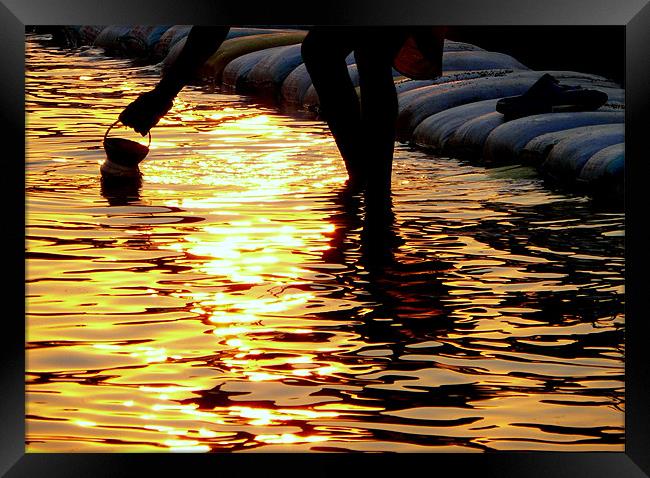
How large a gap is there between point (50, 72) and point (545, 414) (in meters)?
2.10

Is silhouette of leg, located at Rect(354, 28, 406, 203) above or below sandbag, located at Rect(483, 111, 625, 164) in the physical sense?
above

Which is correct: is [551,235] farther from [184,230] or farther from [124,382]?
[124,382]

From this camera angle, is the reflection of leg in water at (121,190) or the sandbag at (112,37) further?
the reflection of leg in water at (121,190)

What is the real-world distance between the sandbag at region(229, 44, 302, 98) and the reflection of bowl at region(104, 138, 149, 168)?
46 cm

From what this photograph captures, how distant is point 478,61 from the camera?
4.45m

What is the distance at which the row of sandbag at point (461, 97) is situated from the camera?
3969mm

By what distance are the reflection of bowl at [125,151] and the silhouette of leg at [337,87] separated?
0.52m

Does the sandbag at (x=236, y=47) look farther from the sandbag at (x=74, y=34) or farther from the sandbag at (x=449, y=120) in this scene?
the sandbag at (x=449, y=120)

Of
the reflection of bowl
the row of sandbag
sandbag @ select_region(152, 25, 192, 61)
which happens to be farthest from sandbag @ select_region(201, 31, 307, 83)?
the reflection of bowl

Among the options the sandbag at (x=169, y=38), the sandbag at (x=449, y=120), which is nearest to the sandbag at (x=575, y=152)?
the sandbag at (x=449, y=120)

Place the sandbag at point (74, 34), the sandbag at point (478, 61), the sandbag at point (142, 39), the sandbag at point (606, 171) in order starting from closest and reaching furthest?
the sandbag at point (74, 34) < the sandbag at point (142, 39) < the sandbag at point (606, 171) < the sandbag at point (478, 61)

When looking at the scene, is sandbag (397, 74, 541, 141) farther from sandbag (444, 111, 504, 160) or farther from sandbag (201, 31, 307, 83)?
sandbag (201, 31, 307, 83)

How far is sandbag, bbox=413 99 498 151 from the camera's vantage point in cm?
495

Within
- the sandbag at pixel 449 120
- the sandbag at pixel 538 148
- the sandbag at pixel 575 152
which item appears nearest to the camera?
the sandbag at pixel 575 152
